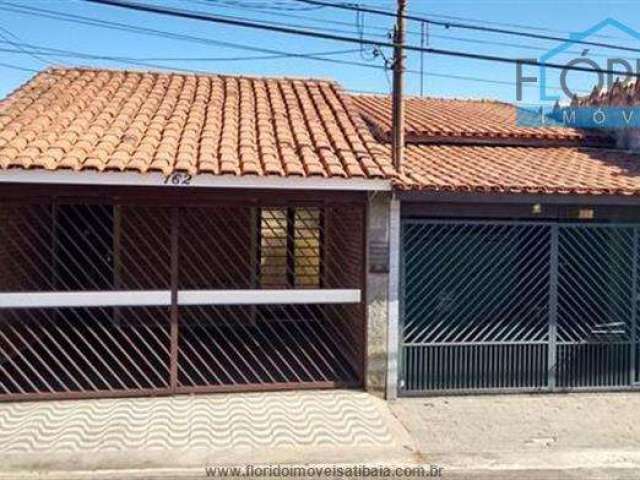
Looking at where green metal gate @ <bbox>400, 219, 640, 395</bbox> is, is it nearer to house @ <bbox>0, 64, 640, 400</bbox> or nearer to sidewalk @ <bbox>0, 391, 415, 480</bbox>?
house @ <bbox>0, 64, 640, 400</bbox>

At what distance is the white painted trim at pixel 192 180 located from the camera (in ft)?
20.7

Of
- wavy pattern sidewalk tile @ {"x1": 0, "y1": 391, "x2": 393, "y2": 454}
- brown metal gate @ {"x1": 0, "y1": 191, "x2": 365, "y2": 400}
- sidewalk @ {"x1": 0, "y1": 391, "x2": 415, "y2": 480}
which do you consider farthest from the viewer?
A: brown metal gate @ {"x1": 0, "y1": 191, "x2": 365, "y2": 400}

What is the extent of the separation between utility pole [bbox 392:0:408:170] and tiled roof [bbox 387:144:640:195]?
1.00 feet

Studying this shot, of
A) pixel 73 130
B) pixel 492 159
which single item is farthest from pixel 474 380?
pixel 73 130

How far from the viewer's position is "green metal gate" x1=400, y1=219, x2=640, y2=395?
735 centimetres

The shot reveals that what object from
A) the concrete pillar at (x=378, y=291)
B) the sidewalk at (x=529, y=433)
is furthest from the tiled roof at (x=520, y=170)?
the sidewalk at (x=529, y=433)

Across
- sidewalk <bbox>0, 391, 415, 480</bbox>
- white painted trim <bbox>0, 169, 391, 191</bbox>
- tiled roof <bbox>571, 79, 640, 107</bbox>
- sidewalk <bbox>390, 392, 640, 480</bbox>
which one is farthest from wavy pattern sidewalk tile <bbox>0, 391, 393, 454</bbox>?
tiled roof <bbox>571, 79, 640, 107</bbox>

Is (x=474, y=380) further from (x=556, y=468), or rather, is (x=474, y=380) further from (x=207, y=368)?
(x=207, y=368)

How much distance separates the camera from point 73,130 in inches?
297

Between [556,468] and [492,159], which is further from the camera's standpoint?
[492,159]

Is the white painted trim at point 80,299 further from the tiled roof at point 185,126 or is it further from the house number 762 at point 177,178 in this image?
the tiled roof at point 185,126

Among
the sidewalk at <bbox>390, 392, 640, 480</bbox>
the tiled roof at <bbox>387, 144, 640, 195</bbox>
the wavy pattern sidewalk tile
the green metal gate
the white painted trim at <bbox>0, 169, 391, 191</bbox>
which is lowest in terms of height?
the sidewalk at <bbox>390, 392, 640, 480</bbox>

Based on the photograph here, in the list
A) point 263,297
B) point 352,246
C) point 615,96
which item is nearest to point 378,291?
point 352,246

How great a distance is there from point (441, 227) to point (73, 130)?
4.54 metres
